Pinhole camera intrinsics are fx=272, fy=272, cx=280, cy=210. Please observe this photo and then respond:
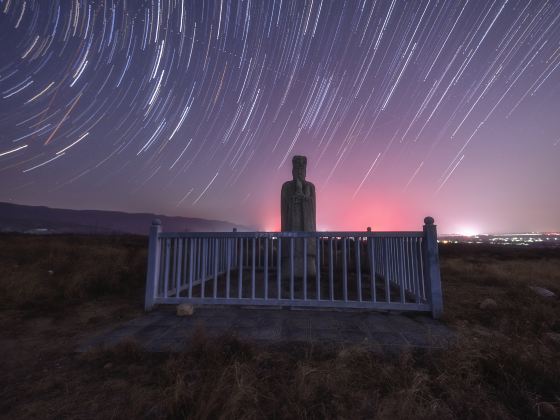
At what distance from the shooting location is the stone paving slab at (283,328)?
2854 millimetres

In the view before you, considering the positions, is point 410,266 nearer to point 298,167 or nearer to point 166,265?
point 166,265

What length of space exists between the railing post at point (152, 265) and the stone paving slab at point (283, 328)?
227 millimetres

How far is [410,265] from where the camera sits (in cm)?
445

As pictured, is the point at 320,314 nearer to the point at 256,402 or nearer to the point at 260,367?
the point at 260,367

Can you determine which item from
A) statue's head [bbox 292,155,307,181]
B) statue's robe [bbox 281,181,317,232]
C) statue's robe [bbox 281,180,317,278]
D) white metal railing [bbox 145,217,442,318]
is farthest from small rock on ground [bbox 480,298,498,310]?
statue's head [bbox 292,155,307,181]

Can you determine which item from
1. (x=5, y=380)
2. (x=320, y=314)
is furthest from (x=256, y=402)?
(x=320, y=314)

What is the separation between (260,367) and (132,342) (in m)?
1.33

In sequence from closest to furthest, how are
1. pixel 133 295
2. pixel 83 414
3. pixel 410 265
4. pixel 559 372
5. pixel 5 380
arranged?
1. pixel 83 414
2. pixel 559 372
3. pixel 5 380
4. pixel 410 265
5. pixel 133 295

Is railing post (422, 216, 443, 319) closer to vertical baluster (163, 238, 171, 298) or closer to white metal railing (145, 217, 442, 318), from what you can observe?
white metal railing (145, 217, 442, 318)

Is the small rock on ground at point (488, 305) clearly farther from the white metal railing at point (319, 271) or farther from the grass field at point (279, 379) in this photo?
the white metal railing at point (319, 271)

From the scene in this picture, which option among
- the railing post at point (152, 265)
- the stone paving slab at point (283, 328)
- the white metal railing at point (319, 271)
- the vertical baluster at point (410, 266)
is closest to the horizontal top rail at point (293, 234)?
the white metal railing at point (319, 271)

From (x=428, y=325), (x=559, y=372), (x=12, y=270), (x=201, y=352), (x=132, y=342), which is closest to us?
(x=559, y=372)

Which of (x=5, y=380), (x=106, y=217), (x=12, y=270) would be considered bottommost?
(x=5, y=380)

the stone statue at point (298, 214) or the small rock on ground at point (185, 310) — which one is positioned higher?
the stone statue at point (298, 214)
